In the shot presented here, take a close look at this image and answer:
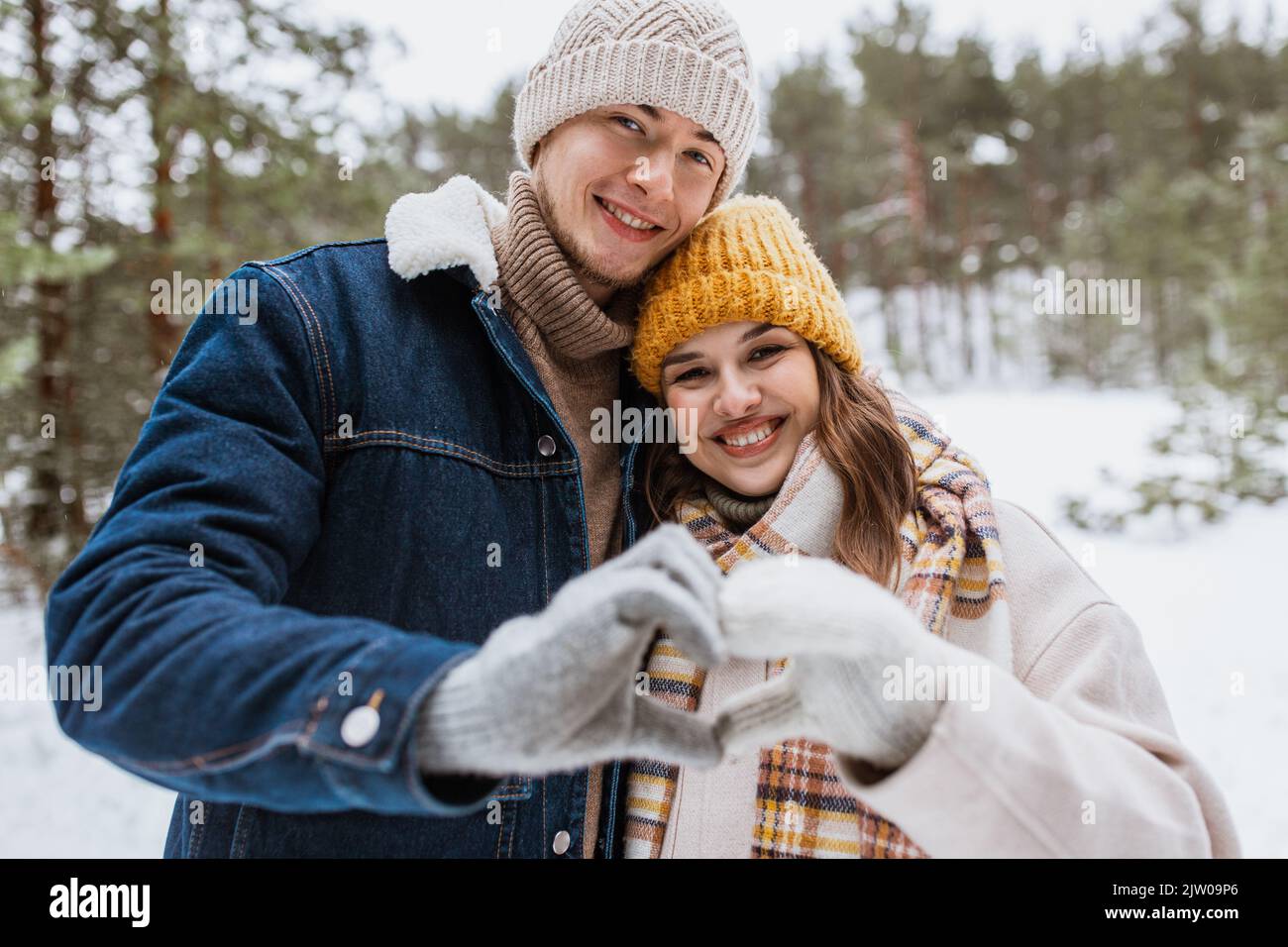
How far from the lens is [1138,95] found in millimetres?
20516

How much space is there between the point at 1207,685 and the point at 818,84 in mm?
18605

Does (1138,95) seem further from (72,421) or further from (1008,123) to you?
(72,421)

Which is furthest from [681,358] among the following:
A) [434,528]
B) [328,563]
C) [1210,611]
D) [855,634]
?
[1210,611]

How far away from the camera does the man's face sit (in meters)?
2.11

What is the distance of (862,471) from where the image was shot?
2.08m

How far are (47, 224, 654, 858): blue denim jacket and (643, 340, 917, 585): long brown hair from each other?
553 mm

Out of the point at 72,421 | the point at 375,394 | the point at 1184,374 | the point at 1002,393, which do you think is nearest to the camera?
the point at 375,394

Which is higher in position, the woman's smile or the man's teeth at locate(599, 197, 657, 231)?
the man's teeth at locate(599, 197, 657, 231)

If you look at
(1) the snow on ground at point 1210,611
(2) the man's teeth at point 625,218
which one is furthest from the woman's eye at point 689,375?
(1) the snow on ground at point 1210,611

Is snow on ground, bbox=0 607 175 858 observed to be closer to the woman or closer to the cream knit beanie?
the woman

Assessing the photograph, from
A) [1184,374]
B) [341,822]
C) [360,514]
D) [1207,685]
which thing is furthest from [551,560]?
[1184,374]

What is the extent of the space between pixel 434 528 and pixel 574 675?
2.48ft

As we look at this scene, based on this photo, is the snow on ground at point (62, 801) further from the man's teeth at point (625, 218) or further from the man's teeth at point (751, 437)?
the man's teeth at point (625, 218)

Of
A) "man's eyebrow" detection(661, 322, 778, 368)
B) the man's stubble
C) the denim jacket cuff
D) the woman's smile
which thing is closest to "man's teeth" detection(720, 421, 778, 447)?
the woman's smile
